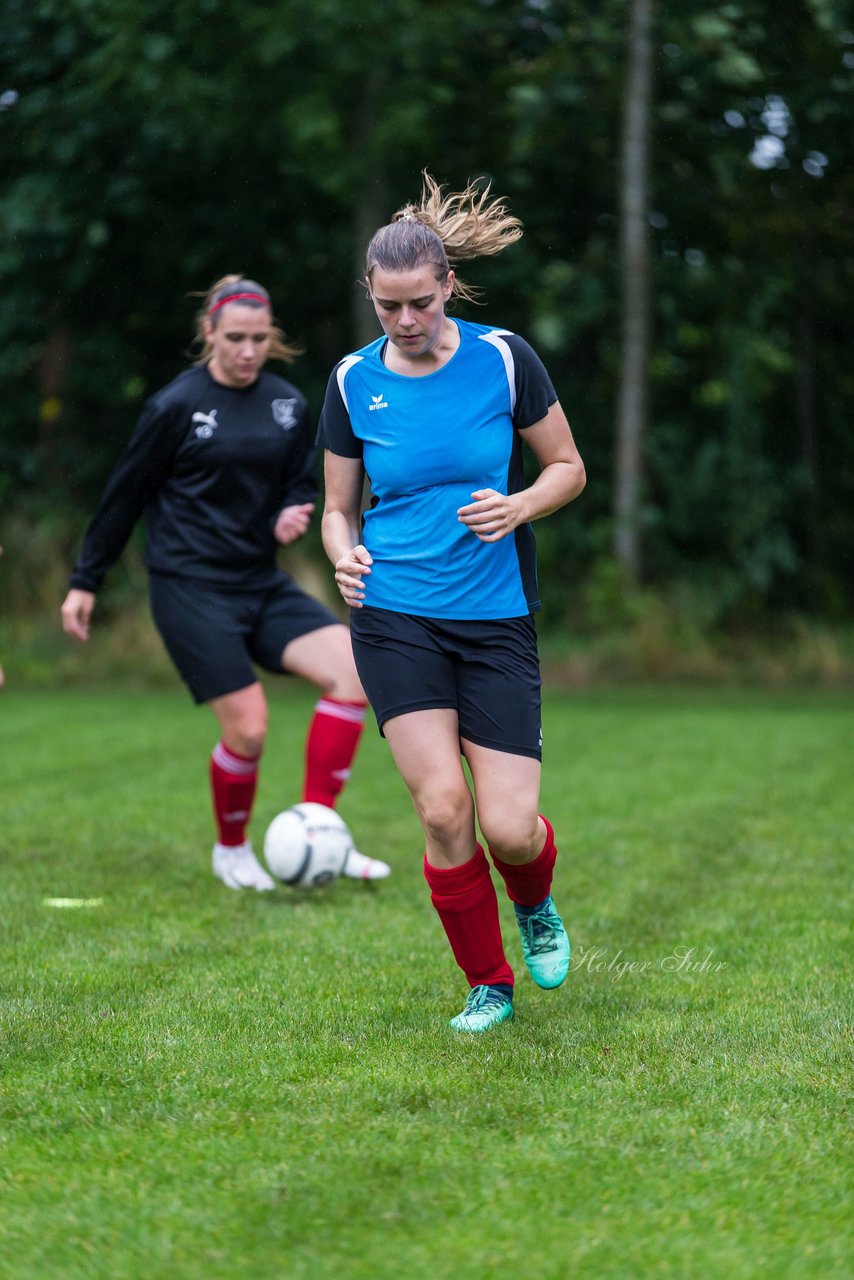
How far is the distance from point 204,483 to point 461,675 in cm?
228

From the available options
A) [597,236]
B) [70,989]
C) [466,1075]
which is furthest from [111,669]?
[466,1075]

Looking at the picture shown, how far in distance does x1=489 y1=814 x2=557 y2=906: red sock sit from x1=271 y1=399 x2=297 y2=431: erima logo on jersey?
2507 millimetres

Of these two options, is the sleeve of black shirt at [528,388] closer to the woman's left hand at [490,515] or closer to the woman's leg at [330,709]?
the woman's left hand at [490,515]

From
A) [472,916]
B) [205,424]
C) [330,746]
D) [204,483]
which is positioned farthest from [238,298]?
[472,916]

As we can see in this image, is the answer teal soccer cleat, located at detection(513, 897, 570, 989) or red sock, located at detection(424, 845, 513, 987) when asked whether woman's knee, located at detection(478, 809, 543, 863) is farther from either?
teal soccer cleat, located at detection(513, 897, 570, 989)

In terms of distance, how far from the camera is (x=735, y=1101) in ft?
11.8

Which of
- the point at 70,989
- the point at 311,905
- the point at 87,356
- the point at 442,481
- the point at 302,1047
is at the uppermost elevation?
the point at 442,481

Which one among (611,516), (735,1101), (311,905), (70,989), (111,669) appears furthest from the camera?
(611,516)

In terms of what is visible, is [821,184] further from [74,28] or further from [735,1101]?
[735,1101]

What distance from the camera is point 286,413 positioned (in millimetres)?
6312

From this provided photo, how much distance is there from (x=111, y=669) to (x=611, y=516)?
5.83 m

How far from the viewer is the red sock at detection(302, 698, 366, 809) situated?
20.6 ft

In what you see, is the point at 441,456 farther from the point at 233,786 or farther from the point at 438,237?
the point at 233,786

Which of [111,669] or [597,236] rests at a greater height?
[597,236]
